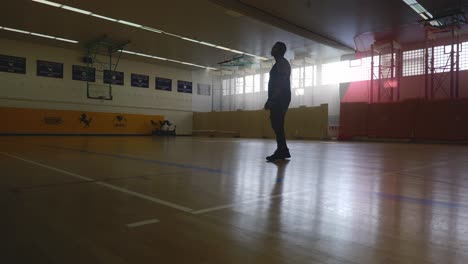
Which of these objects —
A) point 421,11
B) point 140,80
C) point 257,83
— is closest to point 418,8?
point 421,11

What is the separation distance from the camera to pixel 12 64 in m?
14.4

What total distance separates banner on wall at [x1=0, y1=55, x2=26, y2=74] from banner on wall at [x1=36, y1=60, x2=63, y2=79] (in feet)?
2.14

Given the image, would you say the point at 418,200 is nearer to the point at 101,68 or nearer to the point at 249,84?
the point at 101,68

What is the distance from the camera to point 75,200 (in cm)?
164

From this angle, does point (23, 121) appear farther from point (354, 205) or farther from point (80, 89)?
point (354, 205)

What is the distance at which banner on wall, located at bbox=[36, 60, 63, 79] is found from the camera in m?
15.3

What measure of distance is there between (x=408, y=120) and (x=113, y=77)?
50.1ft

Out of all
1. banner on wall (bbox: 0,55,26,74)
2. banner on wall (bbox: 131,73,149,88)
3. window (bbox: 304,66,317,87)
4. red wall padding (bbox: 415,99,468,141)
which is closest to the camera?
red wall padding (bbox: 415,99,468,141)

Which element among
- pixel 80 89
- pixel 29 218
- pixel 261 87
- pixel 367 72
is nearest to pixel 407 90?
pixel 367 72

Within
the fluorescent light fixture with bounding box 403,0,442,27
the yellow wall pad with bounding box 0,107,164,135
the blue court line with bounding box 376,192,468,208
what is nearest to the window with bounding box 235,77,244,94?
the yellow wall pad with bounding box 0,107,164,135

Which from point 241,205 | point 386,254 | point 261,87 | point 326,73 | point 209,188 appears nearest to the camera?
point 386,254

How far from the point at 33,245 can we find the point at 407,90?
15.4 m

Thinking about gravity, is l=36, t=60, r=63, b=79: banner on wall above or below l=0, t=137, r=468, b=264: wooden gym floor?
above

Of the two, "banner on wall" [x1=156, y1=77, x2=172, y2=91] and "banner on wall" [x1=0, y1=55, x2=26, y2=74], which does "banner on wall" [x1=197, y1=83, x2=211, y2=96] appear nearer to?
"banner on wall" [x1=156, y1=77, x2=172, y2=91]
